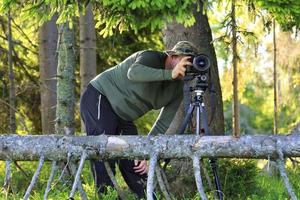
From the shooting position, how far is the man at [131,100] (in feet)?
16.4

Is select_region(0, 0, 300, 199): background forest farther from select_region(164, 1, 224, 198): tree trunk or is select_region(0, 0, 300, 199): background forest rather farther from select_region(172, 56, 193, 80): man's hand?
select_region(172, 56, 193, 80): man's hand

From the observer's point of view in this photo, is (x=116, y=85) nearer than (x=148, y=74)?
No

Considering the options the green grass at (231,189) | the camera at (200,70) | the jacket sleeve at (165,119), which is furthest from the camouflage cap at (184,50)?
the green grass at (231,189)

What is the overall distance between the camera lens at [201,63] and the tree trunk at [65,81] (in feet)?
8.65

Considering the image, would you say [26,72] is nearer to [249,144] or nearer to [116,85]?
[116,85]

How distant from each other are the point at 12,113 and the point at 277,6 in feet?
21.5

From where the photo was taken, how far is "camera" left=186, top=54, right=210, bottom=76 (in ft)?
15.1

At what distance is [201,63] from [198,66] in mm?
41

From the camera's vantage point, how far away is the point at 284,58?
47.4 feet

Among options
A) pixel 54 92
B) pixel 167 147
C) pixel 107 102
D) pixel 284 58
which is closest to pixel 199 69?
pixel 167 147

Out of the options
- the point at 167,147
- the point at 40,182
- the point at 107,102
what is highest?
the point at 107,102

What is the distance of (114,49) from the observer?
11430 mm

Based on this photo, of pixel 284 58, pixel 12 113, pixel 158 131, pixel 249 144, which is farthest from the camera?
pixel 284 58

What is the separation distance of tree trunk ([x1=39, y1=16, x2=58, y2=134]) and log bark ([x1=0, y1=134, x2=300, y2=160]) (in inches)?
219
